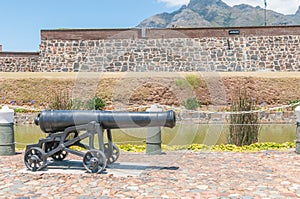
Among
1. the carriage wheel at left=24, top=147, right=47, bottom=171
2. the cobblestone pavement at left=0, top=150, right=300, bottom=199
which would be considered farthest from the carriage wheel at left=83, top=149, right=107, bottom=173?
the carriage wheel at left=24, top=147, right=47, bottom=171

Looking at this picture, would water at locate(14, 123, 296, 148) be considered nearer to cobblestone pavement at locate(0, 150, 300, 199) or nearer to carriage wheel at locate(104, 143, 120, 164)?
carriage wheel at locate(104, 143, 120, 164)

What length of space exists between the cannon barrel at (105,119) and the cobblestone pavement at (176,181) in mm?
639

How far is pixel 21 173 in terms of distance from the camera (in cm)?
553

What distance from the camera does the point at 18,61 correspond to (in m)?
25.1

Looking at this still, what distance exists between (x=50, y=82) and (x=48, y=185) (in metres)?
14.1

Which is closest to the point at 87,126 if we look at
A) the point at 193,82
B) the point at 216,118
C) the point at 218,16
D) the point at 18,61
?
the point at 216,118

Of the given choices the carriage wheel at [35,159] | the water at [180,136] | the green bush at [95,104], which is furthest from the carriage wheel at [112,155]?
the green bush at [95,104]

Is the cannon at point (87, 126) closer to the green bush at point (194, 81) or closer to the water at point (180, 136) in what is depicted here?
the water at point (180, 136)

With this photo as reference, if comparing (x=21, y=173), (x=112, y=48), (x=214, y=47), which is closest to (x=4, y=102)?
(x=112, y=48)

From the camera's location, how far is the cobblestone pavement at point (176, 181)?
175 inches

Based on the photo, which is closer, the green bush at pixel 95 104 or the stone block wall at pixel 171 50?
the green bush at pixel 95 104

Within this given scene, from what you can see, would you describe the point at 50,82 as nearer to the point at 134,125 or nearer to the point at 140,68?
the point at 140,68

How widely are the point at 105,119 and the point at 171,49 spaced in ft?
58.6

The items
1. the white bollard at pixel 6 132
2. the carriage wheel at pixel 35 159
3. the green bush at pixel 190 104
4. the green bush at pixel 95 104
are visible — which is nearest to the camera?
the carriage wheel at pixel 35 159
